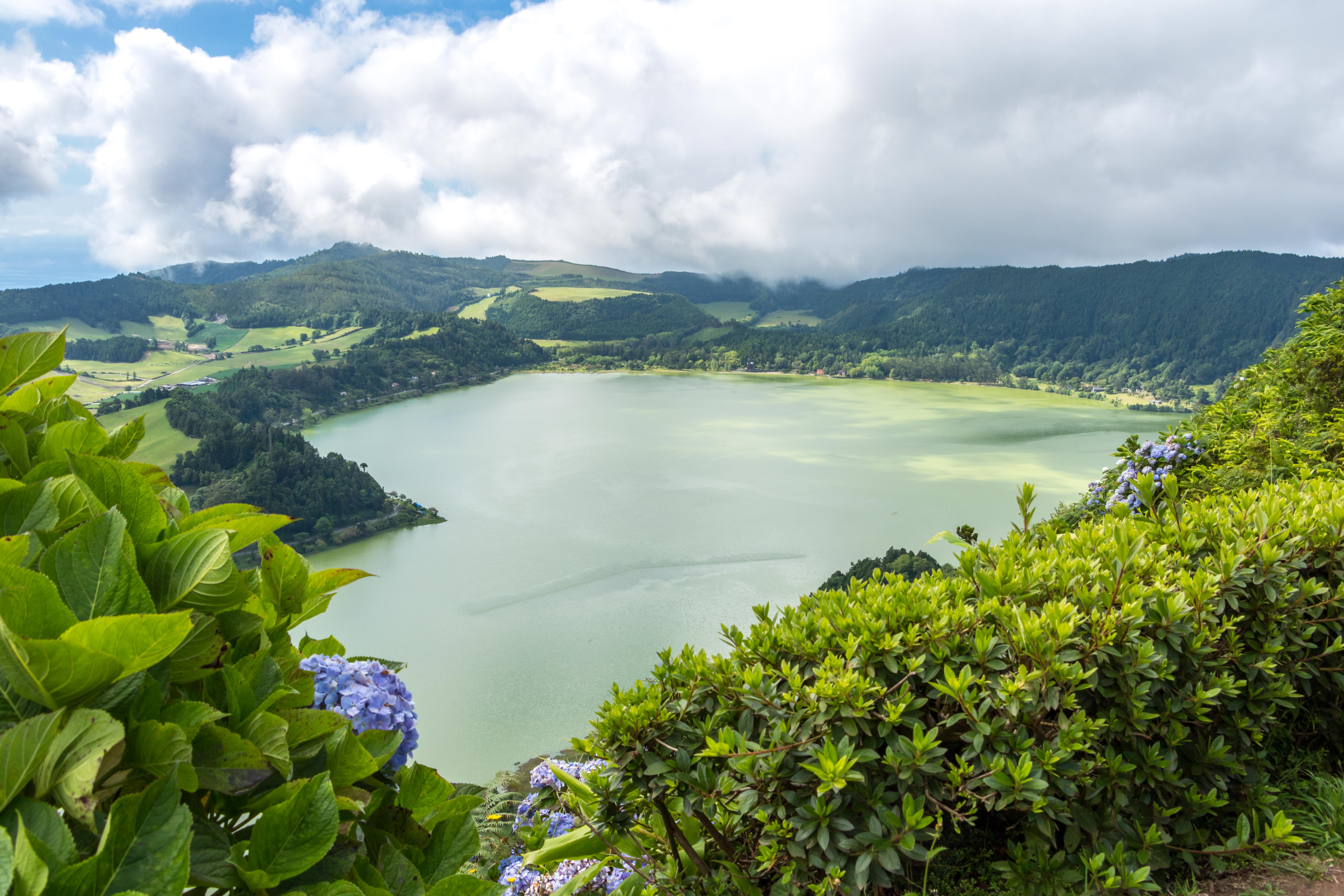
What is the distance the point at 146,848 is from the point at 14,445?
1.90 ft

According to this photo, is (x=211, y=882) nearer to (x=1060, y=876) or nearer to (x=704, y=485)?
(x=1060, y=876)

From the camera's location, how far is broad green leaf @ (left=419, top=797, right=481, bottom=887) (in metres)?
0.76

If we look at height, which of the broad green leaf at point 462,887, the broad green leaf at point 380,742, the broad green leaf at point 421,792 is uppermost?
the broad green leaf at point 380,742

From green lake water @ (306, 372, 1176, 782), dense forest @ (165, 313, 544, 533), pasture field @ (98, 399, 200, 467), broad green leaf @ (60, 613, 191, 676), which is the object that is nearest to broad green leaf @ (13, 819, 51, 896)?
broad green leaf @ (60, 613, 191, 676)

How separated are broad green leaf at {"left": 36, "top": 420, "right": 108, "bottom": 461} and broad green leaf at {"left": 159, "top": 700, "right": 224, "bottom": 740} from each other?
369mm

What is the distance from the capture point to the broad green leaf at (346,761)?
0.67 meters

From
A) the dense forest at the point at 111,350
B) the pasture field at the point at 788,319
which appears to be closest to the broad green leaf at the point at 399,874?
the dense forest at the point at 111,350

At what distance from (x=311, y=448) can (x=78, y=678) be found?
43.8 meters

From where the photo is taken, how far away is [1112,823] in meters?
1.69

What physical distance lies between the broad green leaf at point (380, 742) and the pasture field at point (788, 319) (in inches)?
5238

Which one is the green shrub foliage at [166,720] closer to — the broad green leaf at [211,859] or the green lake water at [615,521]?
the broad green leaf at [211,859]

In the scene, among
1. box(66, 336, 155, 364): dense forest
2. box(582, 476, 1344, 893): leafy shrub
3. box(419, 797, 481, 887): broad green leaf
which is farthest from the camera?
box(66, 336, 155, 364): dense forest

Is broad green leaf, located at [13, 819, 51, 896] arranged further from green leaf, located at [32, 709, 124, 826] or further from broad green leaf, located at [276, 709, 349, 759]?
broad green leaf, located at [276, 709, 349, 759]

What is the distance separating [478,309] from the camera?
124 metres
